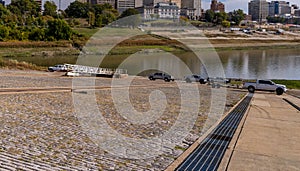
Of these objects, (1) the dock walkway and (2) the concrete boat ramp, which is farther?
(1) the dock walkway

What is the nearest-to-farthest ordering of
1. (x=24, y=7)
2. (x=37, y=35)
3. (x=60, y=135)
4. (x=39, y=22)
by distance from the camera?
(x=60, y=135)
(x=37, y=35)
(x=39, y=22)
(x=24, y=7)

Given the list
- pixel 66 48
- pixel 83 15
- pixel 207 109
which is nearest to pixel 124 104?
pixel 207 109

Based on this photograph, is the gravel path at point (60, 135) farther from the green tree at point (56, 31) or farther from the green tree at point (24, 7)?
the green tree at point (24, 7)

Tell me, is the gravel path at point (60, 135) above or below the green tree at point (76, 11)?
below

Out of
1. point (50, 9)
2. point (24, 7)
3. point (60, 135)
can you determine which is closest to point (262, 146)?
point (60, 135)

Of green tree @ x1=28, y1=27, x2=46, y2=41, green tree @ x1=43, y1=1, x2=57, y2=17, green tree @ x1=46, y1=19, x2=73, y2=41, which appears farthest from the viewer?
green tree @ x1=43, y1=1, x2=57, y2=17

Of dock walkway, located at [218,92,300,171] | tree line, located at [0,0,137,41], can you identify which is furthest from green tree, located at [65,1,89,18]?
dock walkway, located at [218,92,300,171]

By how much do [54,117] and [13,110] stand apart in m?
1.54

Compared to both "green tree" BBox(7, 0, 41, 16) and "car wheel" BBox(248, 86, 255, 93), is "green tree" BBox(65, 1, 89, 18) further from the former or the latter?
"car wheel" BBox(248, 86, 255, 93)

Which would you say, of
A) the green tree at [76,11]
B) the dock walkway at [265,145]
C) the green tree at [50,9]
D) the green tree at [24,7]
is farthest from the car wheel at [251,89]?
the green tree at [76,11]

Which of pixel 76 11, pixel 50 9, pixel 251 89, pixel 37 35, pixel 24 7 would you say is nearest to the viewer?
pixel 251 89

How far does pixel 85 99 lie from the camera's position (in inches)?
690

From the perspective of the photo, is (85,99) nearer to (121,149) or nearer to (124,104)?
(124,104)

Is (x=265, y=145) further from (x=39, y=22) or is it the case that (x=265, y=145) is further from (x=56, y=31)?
(x=39, y=22)
